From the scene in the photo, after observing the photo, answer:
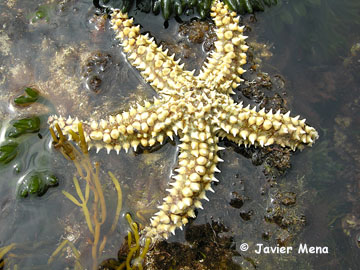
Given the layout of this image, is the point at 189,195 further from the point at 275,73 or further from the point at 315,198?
the point at 275,73

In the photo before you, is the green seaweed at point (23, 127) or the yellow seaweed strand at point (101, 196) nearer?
the yellow seaweed strand at point (101, 196)

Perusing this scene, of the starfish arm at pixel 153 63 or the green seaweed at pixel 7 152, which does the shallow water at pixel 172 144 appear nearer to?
the green seaweed at pixel 7 152

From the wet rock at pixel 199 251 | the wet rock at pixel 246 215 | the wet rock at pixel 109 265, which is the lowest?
the wet rock at pixel 109 265

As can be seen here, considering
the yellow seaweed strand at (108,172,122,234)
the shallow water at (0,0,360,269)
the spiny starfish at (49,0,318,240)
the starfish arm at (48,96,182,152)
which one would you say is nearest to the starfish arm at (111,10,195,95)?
the spiny starfish at (49,0,318,240)

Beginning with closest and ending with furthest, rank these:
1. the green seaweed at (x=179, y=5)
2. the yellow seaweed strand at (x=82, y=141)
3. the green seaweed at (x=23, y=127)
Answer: the yellow seaweed strand at (x=82, y=141)
the green seaweed at (x=23, y=127)
the green seaweed at (x=179, y=5)

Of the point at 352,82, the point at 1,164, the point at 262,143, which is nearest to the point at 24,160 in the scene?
the point at 1,164

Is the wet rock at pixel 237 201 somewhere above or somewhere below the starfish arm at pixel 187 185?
below

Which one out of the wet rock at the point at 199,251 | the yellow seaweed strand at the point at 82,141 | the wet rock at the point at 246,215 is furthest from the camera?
the wet rock at the point at 246,215

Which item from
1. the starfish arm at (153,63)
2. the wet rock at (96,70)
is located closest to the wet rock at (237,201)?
the starfish arm at (153,63)

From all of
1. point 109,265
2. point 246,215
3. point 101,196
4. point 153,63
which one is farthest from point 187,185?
point 153,63

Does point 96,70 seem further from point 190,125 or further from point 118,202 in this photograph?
point 118,202
